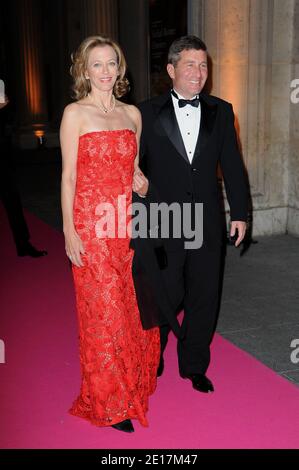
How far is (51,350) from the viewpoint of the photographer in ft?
13.5

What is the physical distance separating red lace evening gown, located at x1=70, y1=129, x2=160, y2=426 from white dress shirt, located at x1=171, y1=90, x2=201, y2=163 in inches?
16.9

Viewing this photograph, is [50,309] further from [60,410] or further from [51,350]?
[60,410]

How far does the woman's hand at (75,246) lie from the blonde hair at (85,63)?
0.66m

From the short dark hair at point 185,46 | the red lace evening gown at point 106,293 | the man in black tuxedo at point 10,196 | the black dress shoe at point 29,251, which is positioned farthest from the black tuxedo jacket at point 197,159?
the black dress shoe at point 29,251

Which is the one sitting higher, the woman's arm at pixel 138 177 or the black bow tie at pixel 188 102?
the black bow tie at pixel 188 102

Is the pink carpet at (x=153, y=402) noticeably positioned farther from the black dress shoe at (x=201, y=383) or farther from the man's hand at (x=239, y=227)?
the man's hand at (x=239, y=227)

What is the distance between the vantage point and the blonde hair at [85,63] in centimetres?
283

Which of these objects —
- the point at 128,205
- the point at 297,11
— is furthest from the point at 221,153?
the point at 297,11

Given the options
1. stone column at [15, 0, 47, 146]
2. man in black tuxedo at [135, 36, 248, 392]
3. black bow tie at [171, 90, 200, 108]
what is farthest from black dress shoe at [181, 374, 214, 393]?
stone column at [15, 0, 47, 146]

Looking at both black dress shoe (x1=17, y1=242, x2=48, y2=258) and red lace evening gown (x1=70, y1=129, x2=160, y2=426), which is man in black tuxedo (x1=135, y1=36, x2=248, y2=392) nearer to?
red lace evening gown (x1=70, y1=129, x2=160, y2=426)

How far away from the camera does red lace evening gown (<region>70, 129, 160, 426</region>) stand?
114 inches

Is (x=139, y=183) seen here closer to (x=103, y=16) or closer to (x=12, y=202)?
(x=12, y=202)

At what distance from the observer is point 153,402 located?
338 cm

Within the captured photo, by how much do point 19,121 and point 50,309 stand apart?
44.1 feet
